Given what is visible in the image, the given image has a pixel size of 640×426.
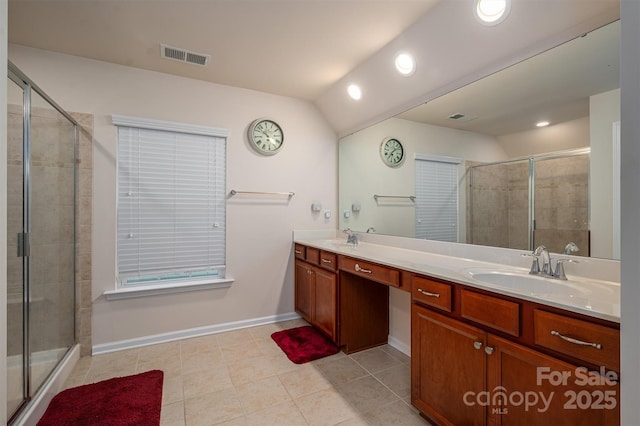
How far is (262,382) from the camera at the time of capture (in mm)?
2076

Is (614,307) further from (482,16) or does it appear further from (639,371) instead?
(482,16)

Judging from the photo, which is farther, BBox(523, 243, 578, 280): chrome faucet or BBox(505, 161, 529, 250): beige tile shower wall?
BBox(505, 161, 529, 250): beige tile shower wall

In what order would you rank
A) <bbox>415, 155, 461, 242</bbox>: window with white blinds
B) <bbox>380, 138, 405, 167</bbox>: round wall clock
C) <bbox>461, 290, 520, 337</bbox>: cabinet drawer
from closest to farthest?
1. <bbox>461, 290, 520, 337</bbox>: cabinet drawer
2. <bbox>415, 155, 461, 242</bbox>: window with white blinds
3. <bbox>380, 138, 405, 167</bbox>: round wall clock

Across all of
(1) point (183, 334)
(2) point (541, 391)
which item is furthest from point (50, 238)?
(2) point (541, 391)

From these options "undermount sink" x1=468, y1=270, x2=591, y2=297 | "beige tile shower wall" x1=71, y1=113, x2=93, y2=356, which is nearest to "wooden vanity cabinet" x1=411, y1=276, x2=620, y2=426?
"undermount sink" x1=468, y1=270, x2=591, y2=297

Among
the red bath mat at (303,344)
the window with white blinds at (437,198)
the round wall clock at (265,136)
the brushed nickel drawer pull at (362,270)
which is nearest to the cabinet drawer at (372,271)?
the brushed nickel drawer pull at (362,270)

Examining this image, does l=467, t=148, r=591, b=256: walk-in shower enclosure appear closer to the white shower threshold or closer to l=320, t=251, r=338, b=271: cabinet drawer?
l=320, t=251, r=338, b=271: cabinet drawer

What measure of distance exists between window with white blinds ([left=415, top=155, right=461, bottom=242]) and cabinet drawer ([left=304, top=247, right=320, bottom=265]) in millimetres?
902

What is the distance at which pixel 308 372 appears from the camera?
2197 millimetres

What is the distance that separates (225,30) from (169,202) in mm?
1520

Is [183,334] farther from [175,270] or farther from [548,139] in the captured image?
[548,139]

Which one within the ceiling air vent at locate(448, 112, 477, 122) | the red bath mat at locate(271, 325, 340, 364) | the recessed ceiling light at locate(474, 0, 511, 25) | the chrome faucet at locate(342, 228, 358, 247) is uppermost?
the recessed ceiling light at locate(474, 0, 511, 25)

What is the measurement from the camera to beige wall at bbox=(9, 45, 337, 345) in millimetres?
2494

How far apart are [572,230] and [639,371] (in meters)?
1.02
